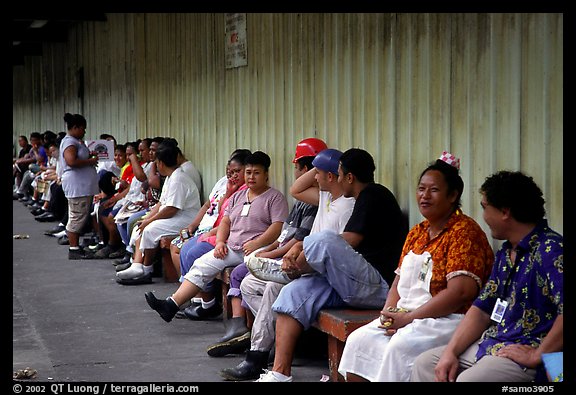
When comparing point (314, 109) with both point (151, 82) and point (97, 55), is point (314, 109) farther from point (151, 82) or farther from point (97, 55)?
point (97, 55)

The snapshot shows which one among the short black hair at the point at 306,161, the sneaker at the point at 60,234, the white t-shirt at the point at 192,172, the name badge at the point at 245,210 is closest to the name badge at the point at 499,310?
the short black hair at the point at 306,161

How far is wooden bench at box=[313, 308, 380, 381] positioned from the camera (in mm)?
4562

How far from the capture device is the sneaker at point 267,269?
210 inches

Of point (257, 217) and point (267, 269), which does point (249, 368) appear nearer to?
point (267, 269)

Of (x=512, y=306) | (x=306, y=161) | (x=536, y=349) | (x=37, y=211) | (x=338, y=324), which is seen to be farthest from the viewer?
(x=37, y=211)

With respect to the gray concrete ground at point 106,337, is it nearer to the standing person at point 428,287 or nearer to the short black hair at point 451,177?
the standing person at point 428,287

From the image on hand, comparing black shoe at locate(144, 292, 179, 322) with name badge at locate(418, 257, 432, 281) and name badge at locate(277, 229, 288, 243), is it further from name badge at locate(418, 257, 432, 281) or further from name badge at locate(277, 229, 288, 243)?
name badge at locate(418, 257, 432, 281)

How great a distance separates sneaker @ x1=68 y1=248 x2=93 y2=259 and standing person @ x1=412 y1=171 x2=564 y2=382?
7.25 m

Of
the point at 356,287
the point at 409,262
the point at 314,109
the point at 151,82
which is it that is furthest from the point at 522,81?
A: the point at 151,82

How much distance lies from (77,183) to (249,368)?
233 inches

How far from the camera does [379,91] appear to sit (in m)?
5.77

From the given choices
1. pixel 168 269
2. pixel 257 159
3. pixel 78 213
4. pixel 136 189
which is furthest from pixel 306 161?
pixel 78 213

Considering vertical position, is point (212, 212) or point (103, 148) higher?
point (103, 148)

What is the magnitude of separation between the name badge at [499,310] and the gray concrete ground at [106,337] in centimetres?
171
